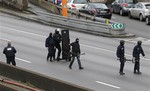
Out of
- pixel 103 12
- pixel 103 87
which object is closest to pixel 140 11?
pixel 103 12

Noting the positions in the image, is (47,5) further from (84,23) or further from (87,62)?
(87,62)

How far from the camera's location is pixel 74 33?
3100 cm

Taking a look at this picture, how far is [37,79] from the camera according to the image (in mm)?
13453

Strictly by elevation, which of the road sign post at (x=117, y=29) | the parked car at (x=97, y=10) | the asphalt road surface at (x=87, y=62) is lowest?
the asphalt road surface at (x=87, y=62)

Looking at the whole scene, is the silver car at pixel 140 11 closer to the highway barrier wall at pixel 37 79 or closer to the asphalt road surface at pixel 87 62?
the asphalt road surface at pixel 87 62

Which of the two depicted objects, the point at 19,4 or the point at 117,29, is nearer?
the point at 117,29

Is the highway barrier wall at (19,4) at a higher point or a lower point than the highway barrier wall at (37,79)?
higher

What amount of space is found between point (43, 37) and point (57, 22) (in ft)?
19.2

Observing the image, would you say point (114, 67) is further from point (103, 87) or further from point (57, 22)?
point (57, 22)

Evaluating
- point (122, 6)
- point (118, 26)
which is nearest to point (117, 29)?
point (118, 26)

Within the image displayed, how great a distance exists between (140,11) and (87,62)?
54.3 feet

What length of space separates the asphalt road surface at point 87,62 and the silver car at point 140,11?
7.44 meters

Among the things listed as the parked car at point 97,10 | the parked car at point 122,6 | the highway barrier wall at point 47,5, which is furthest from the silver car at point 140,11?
the highway barrier wall at point 47,5

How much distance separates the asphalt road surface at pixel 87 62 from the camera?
17.2 m
